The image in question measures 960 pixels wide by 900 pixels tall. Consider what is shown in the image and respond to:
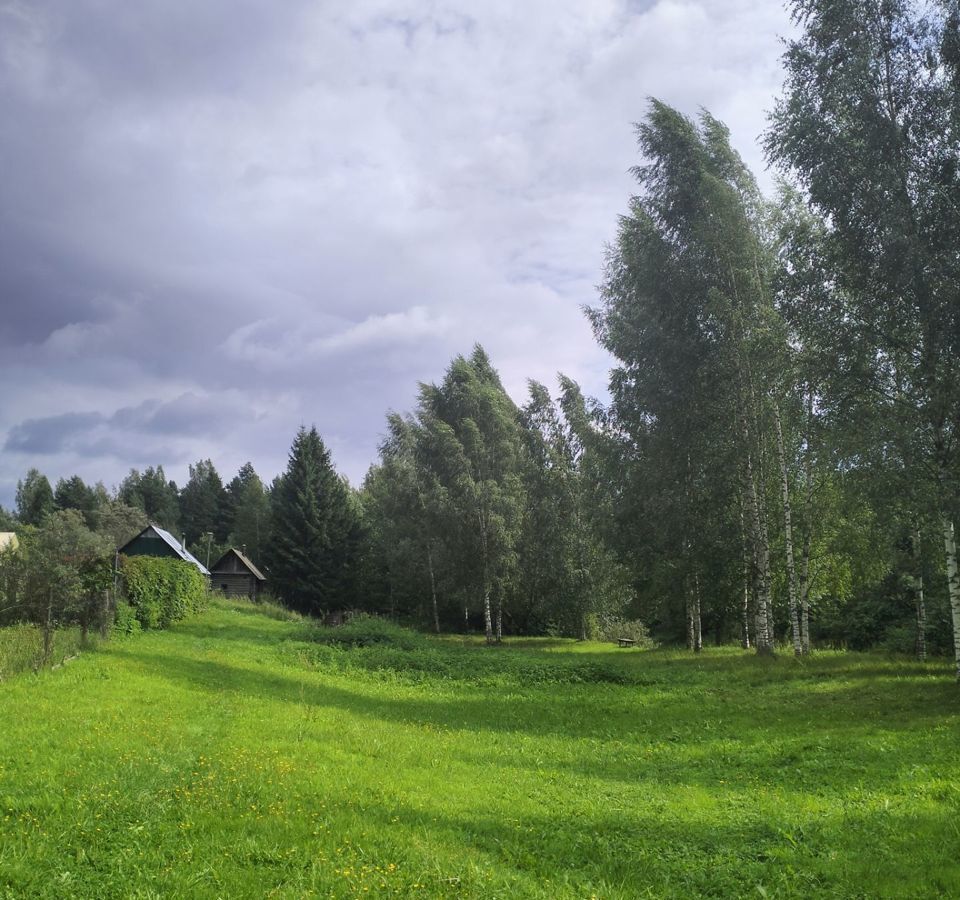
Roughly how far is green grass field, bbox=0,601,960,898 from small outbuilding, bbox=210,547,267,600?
42.9 metres

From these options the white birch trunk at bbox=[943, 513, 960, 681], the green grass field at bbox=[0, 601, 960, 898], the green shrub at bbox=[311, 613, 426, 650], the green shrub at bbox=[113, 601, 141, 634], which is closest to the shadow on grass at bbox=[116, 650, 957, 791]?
the green grass field at bbox=[0, 601, 960, 898]

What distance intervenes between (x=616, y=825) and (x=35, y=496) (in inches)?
5097

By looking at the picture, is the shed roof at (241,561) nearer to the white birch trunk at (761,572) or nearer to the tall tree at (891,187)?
the white birch trunk at (761,572)

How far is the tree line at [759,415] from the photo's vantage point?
15555mm

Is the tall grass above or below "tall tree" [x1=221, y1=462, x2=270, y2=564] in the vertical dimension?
below

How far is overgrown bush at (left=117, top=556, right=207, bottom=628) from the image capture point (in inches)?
974

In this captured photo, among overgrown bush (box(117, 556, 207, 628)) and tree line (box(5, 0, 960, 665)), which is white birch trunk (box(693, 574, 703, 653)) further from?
overgrown bush (box(117, 556, 207, 628))

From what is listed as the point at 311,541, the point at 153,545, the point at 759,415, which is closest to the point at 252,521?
the point at 311,541

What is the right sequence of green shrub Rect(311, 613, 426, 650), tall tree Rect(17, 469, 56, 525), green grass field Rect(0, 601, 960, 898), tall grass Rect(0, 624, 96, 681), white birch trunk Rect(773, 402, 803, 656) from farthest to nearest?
tall tree Rect(17, 469, 56, 525) < green shrub Rect(311, 613, 426, 650) < white birch trunk Rect(773, 402, 803, 656) < tall grass Rect(0, 624, 96, 681) < green grass field Rect(0, 601, 960, 898)

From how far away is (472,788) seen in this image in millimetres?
9078

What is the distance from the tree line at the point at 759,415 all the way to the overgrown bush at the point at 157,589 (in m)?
13.0

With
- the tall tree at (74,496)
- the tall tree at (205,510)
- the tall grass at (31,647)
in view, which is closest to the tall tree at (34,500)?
the tall tree at (74,496)

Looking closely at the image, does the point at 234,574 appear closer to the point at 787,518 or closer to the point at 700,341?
the point at 700,341

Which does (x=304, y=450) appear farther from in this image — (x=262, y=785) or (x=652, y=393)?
(x=262, y=785)
